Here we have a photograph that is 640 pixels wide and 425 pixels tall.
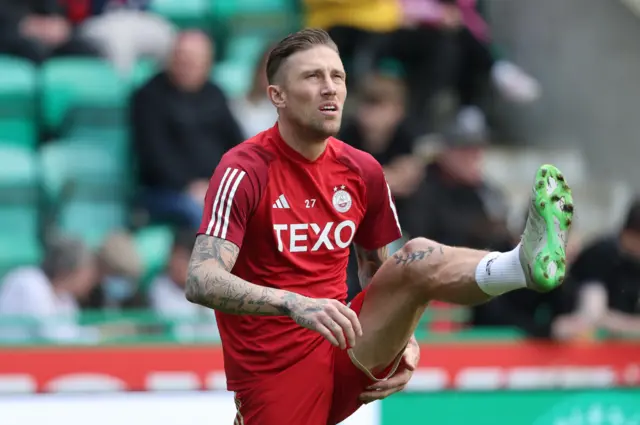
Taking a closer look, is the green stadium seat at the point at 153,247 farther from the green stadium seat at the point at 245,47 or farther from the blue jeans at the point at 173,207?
the green stadium seat at the point at 245,47

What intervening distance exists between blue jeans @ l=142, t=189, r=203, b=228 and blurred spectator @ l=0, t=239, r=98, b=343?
0.70 m

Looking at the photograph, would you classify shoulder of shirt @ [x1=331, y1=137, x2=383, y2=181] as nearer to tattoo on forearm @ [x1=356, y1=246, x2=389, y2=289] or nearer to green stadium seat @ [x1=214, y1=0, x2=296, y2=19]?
tattoo on forearm @ [x1=356, y1=246, x2=389, y2=289]

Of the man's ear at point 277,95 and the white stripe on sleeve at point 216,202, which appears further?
the man's ear at point 277,95

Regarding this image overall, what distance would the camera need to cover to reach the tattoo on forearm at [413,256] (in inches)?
189

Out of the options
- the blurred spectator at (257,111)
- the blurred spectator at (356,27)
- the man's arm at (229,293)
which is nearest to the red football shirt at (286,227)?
the man's arm at (229,293)

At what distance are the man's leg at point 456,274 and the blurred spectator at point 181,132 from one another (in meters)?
3.64

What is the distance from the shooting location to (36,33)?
30.0 feet

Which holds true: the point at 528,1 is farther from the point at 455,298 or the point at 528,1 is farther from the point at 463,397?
the point at 455,298

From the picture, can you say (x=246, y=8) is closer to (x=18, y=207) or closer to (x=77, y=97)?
(x=77, y=97)

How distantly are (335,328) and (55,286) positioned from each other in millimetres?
3961

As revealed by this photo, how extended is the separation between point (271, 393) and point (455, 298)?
2.90 ft

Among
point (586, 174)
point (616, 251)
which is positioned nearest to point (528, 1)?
point (586, 174)

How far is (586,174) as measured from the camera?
33.8 ft

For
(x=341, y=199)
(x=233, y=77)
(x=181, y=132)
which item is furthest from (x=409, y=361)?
(x=233, y=77)
